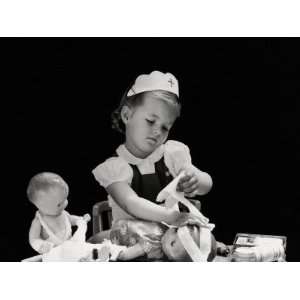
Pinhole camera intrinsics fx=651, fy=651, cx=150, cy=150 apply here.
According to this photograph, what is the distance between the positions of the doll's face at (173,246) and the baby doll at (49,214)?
385 mm

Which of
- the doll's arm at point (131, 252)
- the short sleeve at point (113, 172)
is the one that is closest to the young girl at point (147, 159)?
the short sleeve at point (113, 172)

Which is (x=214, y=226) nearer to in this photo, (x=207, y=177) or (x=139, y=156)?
(x=207, y=177)

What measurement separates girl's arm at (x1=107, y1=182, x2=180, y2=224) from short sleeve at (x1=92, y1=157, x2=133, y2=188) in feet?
0.09

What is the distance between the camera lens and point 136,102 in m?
2.96

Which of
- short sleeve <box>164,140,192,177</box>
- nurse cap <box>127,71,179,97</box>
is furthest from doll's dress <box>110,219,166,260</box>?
nurse cap <box>127,71,179,97</box>

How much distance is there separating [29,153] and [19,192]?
18cm

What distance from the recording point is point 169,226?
2.94 metres

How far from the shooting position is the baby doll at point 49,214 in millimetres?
2939

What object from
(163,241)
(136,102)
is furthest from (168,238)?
(136,102)

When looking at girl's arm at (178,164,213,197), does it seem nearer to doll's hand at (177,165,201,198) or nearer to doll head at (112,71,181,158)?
doll's hand at (177,165,201,198)

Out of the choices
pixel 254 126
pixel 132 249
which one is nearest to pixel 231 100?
pixel 254 126

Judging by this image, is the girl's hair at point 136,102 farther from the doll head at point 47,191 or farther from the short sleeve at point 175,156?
the doll head at point 47,191

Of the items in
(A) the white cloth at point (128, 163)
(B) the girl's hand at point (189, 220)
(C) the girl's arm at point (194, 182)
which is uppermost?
(A) the white cloth at point (128, 163)

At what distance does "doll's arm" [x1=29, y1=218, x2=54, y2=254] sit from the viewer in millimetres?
2934
